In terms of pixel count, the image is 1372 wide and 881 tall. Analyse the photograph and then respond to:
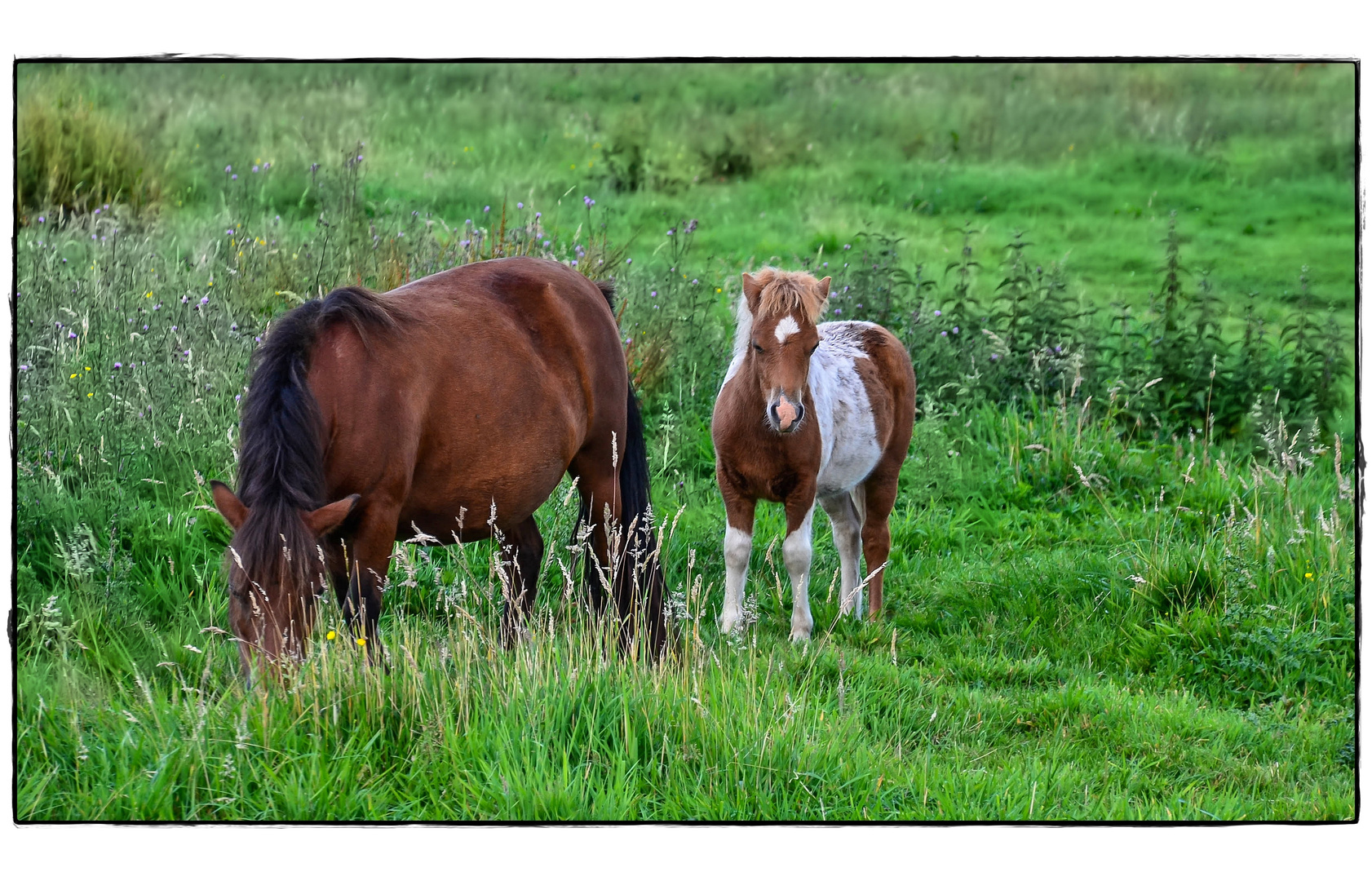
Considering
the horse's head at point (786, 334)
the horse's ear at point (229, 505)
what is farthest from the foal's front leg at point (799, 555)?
the horse's ear at point (229, 505)

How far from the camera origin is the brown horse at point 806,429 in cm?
557

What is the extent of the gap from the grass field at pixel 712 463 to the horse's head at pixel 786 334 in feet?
2.57

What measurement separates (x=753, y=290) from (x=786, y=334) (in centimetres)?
36

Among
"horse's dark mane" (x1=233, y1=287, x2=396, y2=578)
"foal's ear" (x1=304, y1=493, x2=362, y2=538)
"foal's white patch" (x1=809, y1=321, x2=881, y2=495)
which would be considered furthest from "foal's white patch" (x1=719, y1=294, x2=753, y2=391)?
"foal's ear" (x1=304, y1=493, x2=362, y2=538)

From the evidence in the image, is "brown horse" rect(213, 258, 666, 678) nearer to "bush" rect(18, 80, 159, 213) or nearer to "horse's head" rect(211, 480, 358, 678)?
"horse's head" rect(211, 480, 358, 678)

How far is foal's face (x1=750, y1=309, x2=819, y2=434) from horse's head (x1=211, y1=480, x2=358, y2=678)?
A: 7.23 ft

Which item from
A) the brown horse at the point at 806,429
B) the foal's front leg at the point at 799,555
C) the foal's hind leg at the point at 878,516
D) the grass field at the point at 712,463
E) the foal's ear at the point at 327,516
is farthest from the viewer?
the foal's hind leg at the point at 878,516

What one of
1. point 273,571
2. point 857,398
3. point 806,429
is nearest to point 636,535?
point 806,429

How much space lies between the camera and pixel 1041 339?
29.4ft

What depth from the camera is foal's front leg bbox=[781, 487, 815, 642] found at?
6.16 m

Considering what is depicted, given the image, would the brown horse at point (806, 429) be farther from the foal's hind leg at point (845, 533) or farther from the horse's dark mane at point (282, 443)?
the horse's dark mane at point (282, 443)

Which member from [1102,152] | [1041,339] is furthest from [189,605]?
[1102,152]

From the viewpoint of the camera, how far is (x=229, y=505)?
3.90 metres

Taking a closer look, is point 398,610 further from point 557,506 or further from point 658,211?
point 658,211
